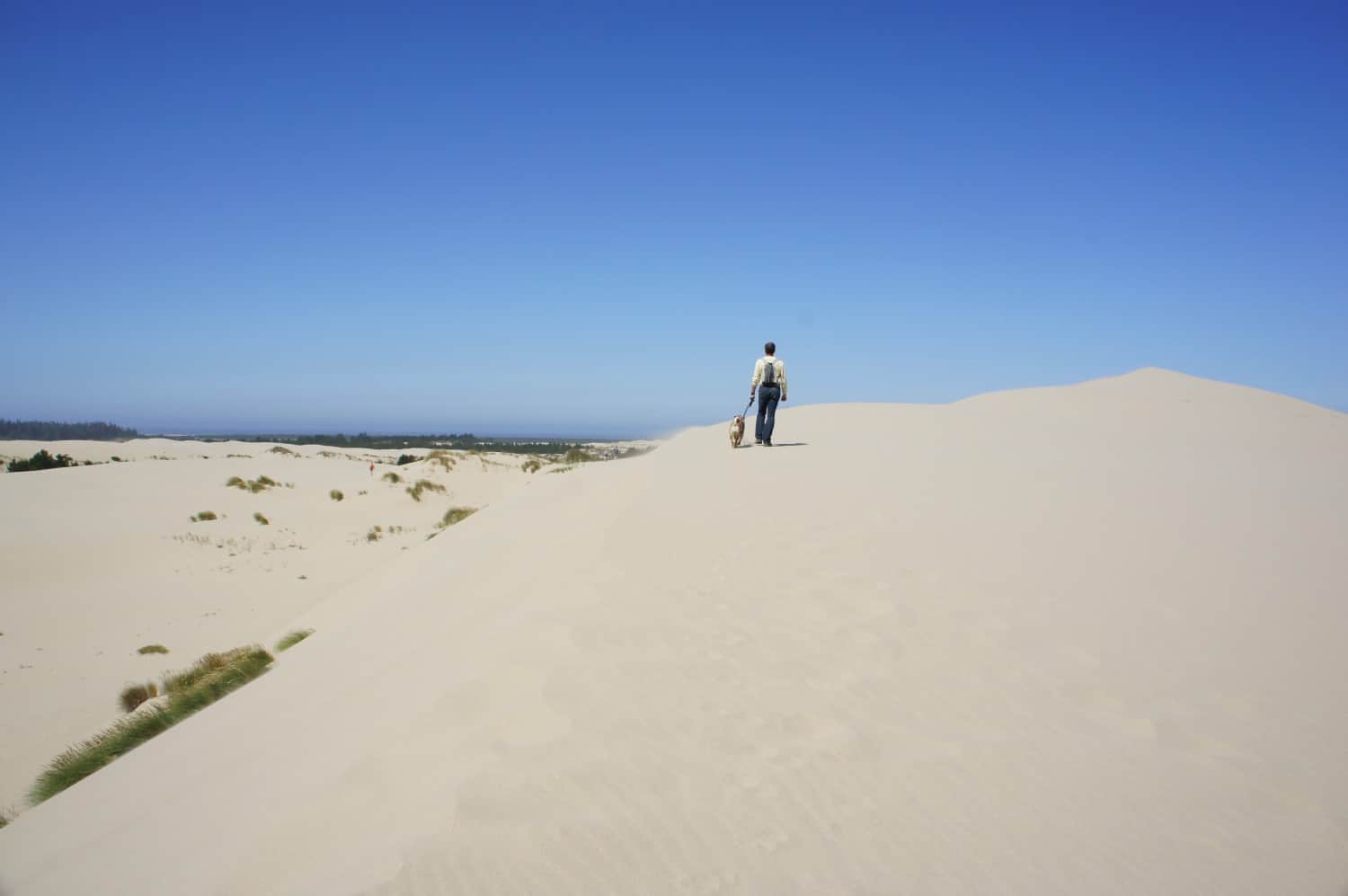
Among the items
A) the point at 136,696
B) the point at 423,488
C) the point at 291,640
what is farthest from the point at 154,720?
the point at 423,488

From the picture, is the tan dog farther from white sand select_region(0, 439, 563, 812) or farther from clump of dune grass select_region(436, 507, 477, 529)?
white sand select_region(0, 439, 563, 812)

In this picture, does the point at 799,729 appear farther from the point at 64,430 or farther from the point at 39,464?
the point at 64,430

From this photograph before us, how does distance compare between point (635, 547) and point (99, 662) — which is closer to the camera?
point (635, 547)

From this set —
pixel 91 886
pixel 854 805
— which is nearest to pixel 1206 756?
pixel 854 805

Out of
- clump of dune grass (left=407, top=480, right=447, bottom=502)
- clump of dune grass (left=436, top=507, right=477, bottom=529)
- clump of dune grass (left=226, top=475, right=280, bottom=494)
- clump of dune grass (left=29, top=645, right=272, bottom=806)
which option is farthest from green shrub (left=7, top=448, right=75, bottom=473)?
clump of dune grass (left=29, top=645, right=272, bottom=806)

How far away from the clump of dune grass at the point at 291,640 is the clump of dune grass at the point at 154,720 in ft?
0.60

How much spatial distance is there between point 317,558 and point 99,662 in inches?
186

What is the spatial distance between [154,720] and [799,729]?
5.38m

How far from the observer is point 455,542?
9266mm

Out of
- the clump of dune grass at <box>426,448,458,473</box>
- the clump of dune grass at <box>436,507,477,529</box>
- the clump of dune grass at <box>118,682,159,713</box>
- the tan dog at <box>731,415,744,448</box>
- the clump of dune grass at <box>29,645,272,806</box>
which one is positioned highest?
the tan dog at <box>731,415,744,448</box>

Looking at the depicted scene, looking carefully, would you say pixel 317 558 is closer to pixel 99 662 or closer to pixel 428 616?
pixel 99 662

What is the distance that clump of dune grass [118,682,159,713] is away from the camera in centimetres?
682

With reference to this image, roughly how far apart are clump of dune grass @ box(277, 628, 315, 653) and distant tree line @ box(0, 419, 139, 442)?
5413cm

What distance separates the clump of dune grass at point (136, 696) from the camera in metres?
6.82
